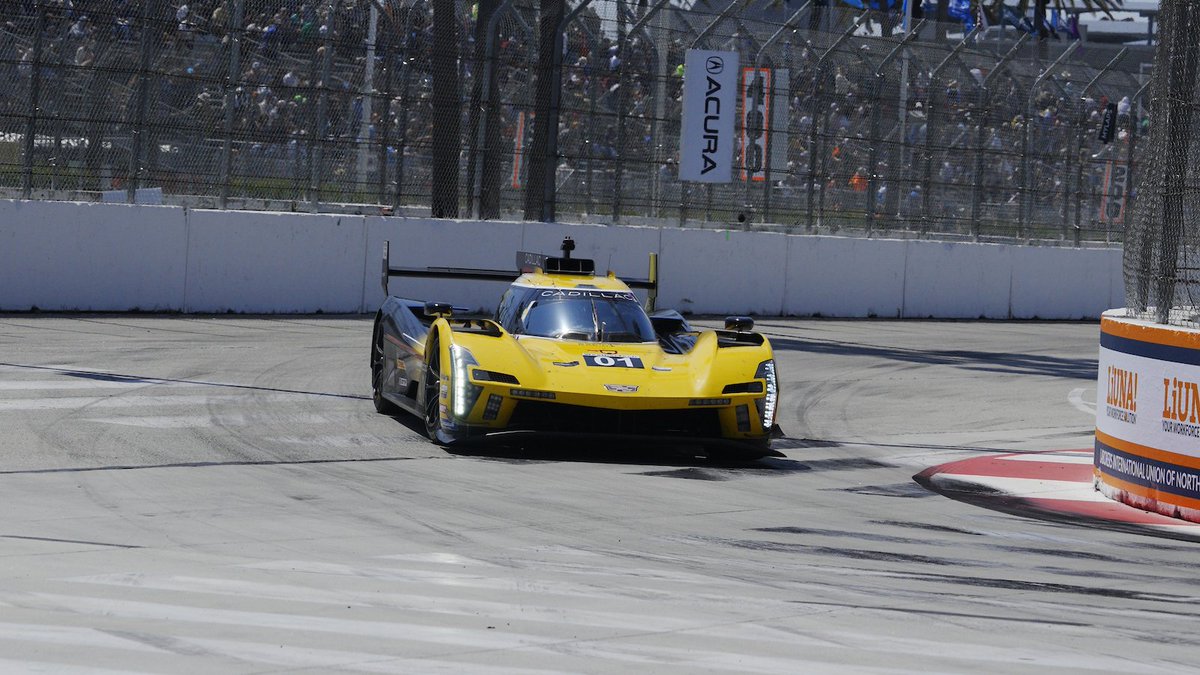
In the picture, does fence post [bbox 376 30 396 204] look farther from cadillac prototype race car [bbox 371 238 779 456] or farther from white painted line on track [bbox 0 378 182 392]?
cadillac prototype race car [bbox 371 238 779 456]

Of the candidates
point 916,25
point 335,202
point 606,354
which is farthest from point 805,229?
point 606,354

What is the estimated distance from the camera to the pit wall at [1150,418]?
858 cm

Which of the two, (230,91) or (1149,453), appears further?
(230,91)

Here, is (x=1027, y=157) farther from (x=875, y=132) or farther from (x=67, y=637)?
(x=67, y=637)

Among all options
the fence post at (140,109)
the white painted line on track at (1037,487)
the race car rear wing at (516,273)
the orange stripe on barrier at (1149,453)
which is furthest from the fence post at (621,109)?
the orange stripe on barrier at (1149,453)

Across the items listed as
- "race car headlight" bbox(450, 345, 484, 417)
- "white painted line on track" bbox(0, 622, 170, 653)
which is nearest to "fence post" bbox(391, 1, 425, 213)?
"race car headlight" bbox(450, 345, 484, 417)

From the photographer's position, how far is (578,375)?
9789 millimetres

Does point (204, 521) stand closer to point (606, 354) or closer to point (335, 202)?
point (606, 354)

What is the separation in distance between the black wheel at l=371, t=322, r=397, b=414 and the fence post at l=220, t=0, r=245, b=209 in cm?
653

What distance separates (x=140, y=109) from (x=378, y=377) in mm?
7331

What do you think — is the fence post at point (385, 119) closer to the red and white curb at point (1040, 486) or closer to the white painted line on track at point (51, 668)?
the red and white curb at point (1040, 486)

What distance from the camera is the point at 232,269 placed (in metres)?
18.1

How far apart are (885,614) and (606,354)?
4.81 m

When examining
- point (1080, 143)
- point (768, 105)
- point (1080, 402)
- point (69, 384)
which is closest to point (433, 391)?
point (69, 384)
